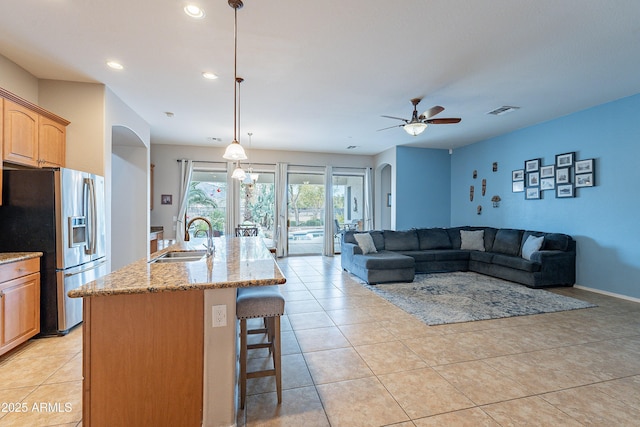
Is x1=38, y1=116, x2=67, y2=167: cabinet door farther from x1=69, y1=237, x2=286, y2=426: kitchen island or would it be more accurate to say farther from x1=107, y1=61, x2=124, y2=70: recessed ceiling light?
x1=69, y1=237, x2=286, y2=426: kitchen island

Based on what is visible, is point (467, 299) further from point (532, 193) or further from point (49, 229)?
point (49, 229)

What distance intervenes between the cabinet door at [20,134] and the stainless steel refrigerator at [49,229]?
0.62ft

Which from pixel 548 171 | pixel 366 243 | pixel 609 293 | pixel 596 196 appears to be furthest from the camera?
pixel 366 243

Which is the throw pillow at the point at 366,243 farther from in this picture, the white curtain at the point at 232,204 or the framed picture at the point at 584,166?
the framed picture at the point at 584,166

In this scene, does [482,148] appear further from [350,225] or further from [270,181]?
[270,181]

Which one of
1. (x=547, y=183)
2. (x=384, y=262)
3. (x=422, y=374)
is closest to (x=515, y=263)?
(x=547, y=183)

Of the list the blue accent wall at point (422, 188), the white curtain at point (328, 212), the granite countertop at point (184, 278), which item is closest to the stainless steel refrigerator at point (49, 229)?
the granite countertop at point (184, 278)

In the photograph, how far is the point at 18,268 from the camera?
2.58 m

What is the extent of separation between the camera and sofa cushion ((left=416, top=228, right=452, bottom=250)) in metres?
6.20

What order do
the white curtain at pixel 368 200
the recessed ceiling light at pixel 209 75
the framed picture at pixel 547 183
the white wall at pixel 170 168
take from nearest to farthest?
the recessed ceiling light at pixel 209 75 → the framed picture at pixel 547 183 → the white wall at pixel 170 168 → the white curtain at pixel 368 200

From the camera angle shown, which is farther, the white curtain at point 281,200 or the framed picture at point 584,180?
the white curtain at point 281,200

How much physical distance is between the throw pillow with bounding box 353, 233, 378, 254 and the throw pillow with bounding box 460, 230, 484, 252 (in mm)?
2125

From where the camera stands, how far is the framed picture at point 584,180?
4512 mm

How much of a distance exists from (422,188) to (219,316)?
6747 millimetres
